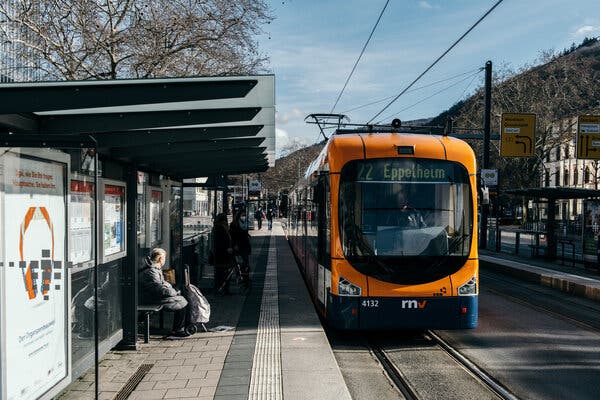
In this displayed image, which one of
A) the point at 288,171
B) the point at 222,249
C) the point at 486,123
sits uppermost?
the point at 288,171

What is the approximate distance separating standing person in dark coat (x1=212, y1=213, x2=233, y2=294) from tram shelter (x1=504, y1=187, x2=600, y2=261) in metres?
10.7

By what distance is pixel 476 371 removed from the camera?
7184 millimetres

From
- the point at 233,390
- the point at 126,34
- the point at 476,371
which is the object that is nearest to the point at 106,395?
the point at 233,390

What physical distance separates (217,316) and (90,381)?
4.06 metres

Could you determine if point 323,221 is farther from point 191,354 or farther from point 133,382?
point 133,382

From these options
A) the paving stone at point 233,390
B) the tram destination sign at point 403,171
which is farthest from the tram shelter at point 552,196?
the paving stone at point 233,390

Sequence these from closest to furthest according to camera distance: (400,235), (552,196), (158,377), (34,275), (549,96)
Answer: (34,275)
(158,377)
(400,235)
(552,196)
(549,96)

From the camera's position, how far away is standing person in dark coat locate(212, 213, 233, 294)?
12.8 meters

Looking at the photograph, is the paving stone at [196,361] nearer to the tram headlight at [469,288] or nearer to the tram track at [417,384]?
the tram track at [417,384]

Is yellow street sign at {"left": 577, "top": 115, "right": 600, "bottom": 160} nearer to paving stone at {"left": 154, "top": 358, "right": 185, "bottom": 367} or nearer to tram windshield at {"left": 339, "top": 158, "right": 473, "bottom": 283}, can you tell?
tram windshield at {"left": 339, "top": 158, "right": 473, "bottom": 283}

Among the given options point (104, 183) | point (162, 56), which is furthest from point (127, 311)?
point (162, 56)

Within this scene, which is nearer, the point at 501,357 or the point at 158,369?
the point at 158,369

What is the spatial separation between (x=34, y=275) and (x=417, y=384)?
416cm

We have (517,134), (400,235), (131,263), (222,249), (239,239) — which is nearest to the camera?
(131,263)
